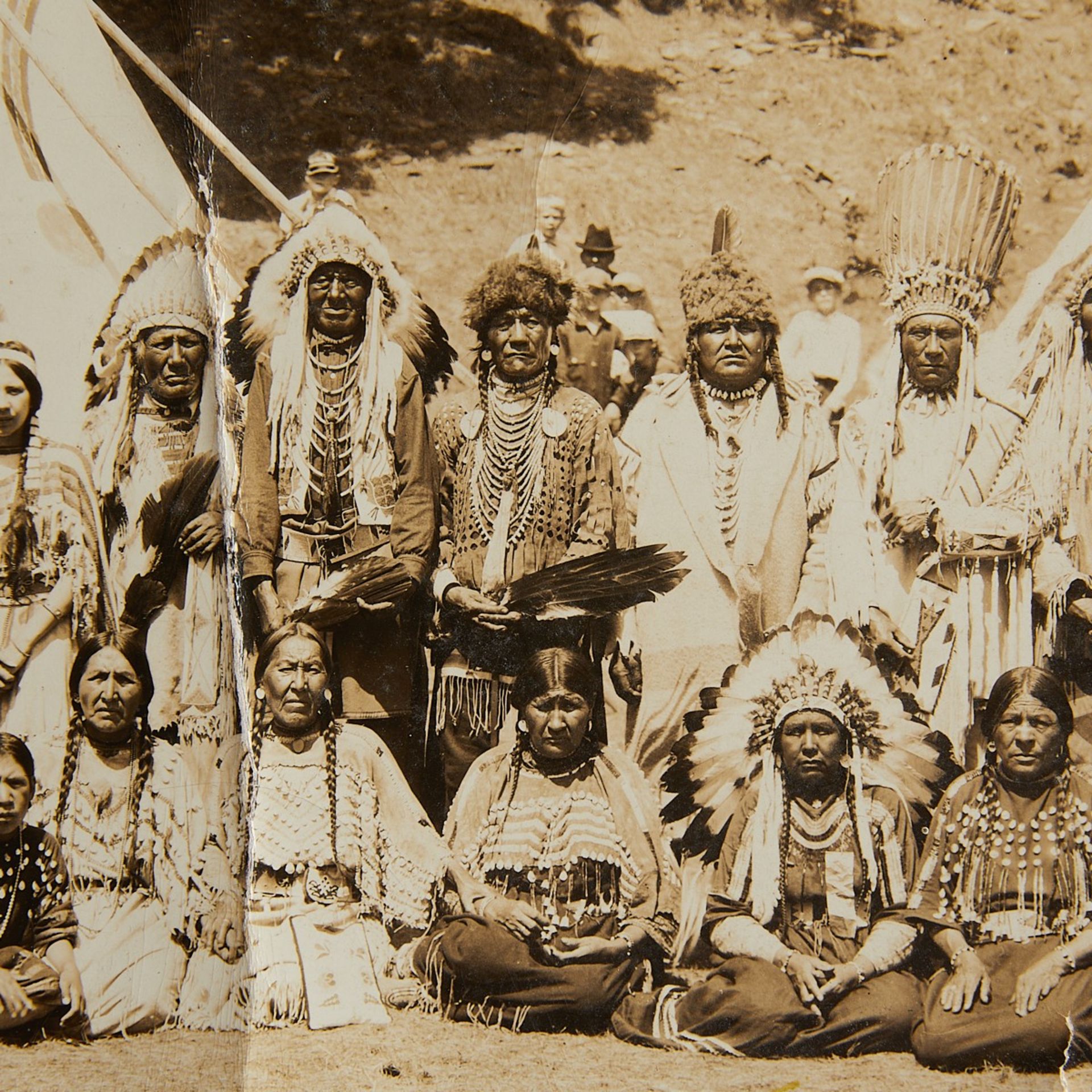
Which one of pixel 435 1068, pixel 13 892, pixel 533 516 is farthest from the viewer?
pixel 533 516

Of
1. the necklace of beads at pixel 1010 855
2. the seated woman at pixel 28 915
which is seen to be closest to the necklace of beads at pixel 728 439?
the necklace of beads at pixel 1010 855

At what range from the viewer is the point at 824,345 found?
143 inches

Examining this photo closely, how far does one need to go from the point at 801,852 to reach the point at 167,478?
2.10 meters

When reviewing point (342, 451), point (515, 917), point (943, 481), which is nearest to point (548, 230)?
point (342, 451)

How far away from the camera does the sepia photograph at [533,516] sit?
3502 millimetres

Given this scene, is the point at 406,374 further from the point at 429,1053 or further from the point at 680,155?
the point at 429,1053

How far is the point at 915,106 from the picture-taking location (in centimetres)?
365

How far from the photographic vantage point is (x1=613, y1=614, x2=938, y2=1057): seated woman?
11.3 ft

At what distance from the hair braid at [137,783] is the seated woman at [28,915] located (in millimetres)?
180

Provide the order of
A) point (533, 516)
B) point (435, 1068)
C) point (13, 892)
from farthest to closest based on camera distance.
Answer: point (533, 516) < point (13, 892) < point (435, 1068)

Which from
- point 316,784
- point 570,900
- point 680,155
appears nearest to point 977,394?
point 680,155

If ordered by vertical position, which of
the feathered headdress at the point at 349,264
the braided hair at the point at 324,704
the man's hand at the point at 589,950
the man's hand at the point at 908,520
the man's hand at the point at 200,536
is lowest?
the man's hand at the point at 589,950

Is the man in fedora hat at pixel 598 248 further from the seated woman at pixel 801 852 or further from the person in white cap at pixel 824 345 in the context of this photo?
the seated woman at pixel 801 852

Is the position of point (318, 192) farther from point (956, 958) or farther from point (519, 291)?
point (956, 958)
